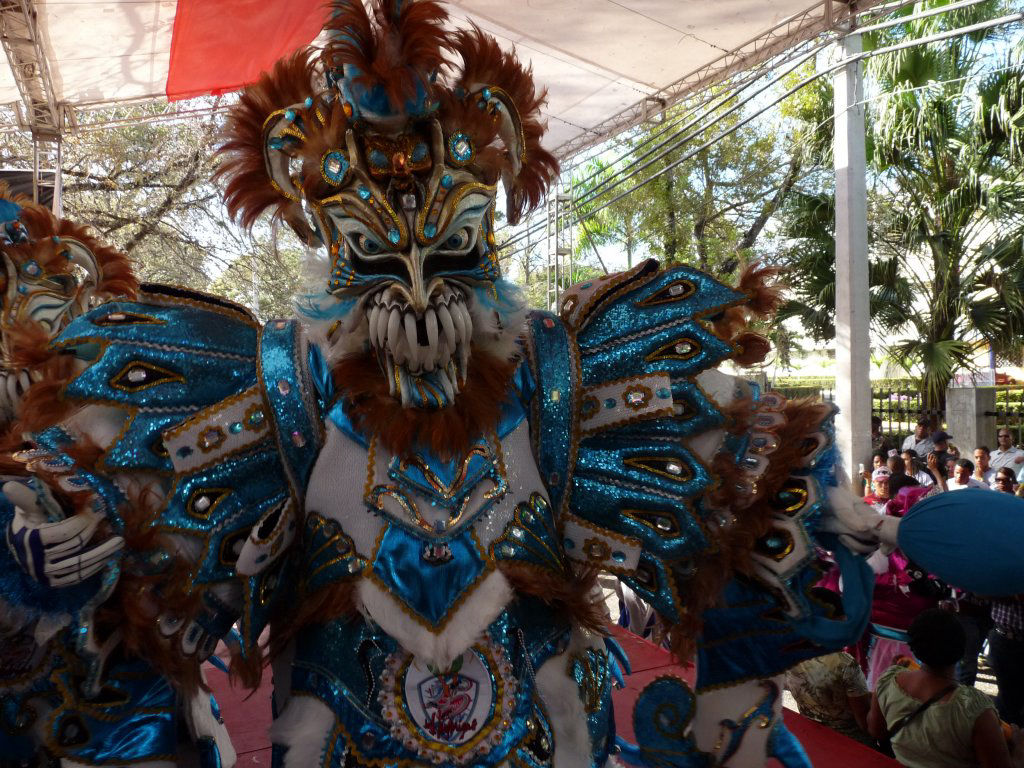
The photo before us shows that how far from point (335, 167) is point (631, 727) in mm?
2063

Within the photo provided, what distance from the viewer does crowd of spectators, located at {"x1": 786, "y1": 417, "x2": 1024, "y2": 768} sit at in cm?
272

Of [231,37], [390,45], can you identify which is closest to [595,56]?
[231,37]

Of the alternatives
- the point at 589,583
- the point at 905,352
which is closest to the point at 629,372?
the point at 589,583

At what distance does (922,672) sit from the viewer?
9.47 feet

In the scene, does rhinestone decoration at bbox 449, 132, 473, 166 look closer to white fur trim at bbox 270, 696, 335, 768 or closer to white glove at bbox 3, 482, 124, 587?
white glove at bbox 3, 482, 124, 587

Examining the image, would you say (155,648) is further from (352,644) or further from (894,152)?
(894,152)

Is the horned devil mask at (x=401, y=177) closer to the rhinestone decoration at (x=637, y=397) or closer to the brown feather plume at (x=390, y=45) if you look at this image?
the brown feather plume at (x=390, y=45)

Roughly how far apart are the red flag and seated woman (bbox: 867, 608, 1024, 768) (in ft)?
15.7

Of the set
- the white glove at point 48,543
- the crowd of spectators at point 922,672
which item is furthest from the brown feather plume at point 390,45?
the crowd of spectators at point 922,672

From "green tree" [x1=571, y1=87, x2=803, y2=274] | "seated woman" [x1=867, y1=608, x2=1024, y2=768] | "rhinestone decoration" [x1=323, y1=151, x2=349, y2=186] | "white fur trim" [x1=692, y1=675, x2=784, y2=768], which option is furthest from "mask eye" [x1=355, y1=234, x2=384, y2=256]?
"green tree" [x1=571, y1=87, x2=803, y2=274]

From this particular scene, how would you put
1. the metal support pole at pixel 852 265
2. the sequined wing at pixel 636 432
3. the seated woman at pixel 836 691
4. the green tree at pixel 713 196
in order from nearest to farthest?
the sequined wing at pixel 636 432 < the seated woman at pixel 836 691 < the metal support pole at pixel 852 265 < the green tree at pixel 713 196

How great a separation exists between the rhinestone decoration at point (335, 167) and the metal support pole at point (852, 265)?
6.59 m

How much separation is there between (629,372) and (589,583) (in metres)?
0.42

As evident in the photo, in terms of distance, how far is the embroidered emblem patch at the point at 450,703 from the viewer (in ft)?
4.86
